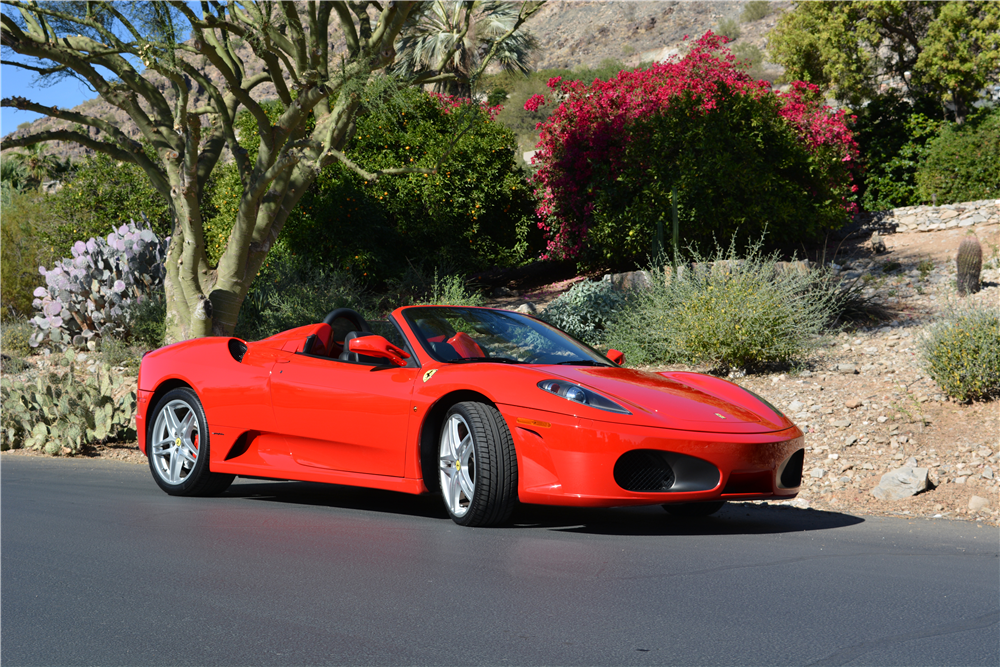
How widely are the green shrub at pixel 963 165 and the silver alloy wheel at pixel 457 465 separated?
1862 centimetres

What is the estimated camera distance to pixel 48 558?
4.62 metres

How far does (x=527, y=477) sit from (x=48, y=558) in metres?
2.46

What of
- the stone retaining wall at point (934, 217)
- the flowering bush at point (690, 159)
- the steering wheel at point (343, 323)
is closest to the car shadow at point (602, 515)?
the steering wheel at point (343, 323)

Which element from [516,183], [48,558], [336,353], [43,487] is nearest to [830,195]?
[516,183]

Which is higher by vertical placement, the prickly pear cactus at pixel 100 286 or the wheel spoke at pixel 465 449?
the prickly pear cactus at pixel 100 286

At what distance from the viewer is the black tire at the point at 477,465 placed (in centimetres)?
499

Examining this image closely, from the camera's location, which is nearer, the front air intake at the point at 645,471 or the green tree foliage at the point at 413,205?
the front air intake at the point at 645,471

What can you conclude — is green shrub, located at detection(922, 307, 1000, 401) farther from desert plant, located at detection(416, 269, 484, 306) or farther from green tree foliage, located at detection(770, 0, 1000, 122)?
green tree foliage, located at detection(770, 0, 1000, 122)

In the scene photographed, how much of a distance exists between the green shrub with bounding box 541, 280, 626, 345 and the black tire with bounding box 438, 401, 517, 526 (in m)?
7.48

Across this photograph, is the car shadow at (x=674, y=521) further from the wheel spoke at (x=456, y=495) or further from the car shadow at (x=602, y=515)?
the wheel spoke at (x=456, y=495)

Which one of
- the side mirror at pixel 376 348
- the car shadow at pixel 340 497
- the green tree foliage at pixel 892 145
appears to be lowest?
the car shadow at pixel 340 497

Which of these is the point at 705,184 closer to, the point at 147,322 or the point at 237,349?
the point at 147,322

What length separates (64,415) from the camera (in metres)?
10.0

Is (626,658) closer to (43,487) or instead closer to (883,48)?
(43,487)
